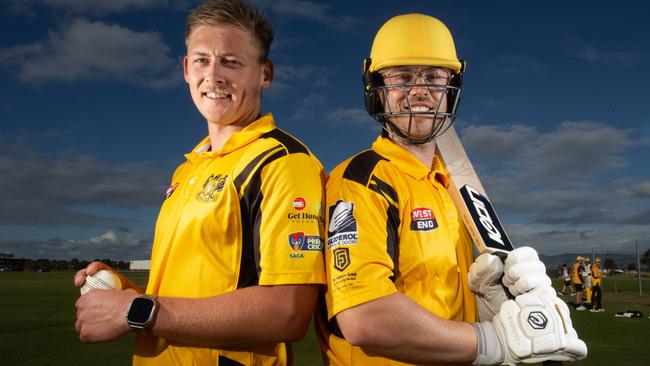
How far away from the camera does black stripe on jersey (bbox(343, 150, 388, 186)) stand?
2.53 metres

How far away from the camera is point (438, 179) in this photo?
2.86 meters

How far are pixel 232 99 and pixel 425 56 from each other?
1002 mm

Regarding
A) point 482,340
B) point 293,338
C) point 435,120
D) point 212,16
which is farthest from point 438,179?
point 212,16

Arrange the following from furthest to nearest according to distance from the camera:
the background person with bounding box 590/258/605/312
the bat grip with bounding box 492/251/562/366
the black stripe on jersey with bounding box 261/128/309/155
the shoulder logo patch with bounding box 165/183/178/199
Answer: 1. the background person with bounding box 590/258/605/312
2. the shoulder logo patch with bounding box 165/183/178/199
3. the black stripe on jersey with bounding box 261/128/309/155
4. the bat grip with bounding box 492/251/562/366

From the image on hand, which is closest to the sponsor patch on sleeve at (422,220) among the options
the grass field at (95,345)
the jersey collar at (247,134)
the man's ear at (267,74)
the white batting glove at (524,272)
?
the white batting glove at (524,272)

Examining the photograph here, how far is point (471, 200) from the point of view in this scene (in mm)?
2863

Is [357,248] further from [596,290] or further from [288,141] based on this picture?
[596,290]

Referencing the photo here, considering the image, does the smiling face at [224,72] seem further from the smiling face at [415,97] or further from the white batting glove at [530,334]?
the white batting glove at [530,334]

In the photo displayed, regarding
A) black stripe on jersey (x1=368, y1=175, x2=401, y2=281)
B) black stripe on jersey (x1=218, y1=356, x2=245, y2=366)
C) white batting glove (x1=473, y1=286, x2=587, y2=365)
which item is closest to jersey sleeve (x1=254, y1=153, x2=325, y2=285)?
black stripe on jersey (x1=368, y1=175, x2=401, y2=281)

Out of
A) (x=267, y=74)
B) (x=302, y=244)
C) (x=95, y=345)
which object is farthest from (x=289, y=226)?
(x=95, y=345)

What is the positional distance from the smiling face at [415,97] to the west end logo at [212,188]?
901 millimetres

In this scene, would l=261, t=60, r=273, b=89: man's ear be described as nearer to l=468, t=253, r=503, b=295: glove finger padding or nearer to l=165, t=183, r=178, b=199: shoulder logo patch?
l=165, t=183, r=178, b=199: shoulder logo patch

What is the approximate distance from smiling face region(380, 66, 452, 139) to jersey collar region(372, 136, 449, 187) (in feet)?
0.36

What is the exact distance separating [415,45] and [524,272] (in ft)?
4.06
